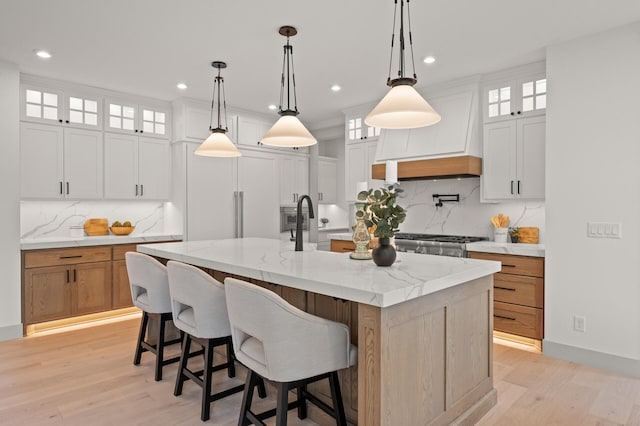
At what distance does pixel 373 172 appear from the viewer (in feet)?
16.7

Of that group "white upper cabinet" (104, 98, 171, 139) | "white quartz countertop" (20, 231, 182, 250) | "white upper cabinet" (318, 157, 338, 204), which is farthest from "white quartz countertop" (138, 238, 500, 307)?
"white upper cabinet" (318, 157, 338, 204)

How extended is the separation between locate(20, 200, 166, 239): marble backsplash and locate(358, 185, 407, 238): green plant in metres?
4.08

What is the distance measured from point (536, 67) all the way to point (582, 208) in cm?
149

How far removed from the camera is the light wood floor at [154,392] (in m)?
2.44

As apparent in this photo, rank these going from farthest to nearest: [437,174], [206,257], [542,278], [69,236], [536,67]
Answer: [69,236], [437,174], [536,67], [542,278], [206,257]

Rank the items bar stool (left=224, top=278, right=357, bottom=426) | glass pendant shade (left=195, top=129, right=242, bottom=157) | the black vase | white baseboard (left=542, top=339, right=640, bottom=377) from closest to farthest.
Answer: bar stool (left=224, top=278, right=357, bottom=426) < the black vase < white baseboard (left=542, top=339, right=640, bottom=377) < glass pendant shade (left=195, top=129, right=242, bottom=157)

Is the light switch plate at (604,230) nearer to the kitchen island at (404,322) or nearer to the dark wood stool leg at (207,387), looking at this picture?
the kitchen island at (404,322)

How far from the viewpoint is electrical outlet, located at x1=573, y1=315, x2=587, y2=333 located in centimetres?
334

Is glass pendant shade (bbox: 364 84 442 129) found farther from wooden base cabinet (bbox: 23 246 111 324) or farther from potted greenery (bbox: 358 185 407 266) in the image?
wooden base cabinet (bbox: 23 246 111 324)

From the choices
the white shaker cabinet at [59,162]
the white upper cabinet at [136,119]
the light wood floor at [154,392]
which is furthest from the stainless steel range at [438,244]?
the white shaker cabinet at [59,162]

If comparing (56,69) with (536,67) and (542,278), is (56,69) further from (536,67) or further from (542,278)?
(542,278)

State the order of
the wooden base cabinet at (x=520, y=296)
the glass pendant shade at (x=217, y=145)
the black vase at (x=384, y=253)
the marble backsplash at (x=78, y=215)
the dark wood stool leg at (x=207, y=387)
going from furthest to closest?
1. the marble backsplash at (x=78, y=215)
2. the wooden base cabinet at (x=520, y=296)
3. the glass pendant shade at (x=217, y=145)
4. the dark wood stool leg at (x=207, y=387)
5. the black vase at (x=384, y=253)

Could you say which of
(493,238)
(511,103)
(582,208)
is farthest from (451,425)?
(511,103)

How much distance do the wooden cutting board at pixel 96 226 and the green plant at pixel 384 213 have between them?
3938 mm
